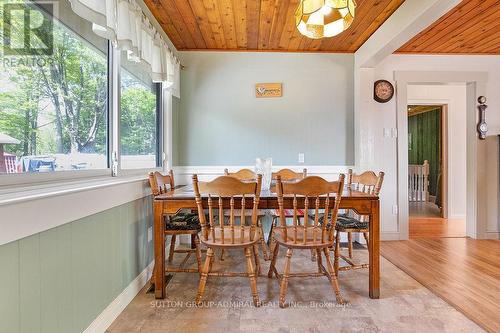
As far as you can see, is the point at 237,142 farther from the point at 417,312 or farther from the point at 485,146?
the point at 485,146

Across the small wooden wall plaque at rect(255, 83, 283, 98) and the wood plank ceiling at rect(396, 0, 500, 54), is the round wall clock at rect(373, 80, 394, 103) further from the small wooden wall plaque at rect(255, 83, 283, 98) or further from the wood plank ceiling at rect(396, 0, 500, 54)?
the small wooden wall plaque at rect(255, 83, 283, 98)

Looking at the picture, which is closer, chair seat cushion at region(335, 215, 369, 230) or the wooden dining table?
the wooden dining table

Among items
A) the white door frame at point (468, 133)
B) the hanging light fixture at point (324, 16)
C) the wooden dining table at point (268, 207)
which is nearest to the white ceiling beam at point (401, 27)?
the white door frame at point (468, 133)

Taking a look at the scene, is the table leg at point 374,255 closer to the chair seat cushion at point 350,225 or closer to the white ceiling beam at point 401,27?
the chair seat cushion at point 350,225

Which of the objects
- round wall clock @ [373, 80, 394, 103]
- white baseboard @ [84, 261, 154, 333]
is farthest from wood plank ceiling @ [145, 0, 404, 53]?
white baseboard @ [84, 261, 154, 333]

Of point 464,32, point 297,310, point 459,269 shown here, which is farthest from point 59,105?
point 464,32

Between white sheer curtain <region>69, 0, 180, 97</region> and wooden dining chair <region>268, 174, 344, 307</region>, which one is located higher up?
white sheer curtain <region>69, 0, 180, 97</region>

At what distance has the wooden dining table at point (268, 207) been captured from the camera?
206cm

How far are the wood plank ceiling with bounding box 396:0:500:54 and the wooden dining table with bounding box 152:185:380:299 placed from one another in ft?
6.52

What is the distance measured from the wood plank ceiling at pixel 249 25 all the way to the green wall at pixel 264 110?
17 cm

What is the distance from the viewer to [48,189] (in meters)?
1.27

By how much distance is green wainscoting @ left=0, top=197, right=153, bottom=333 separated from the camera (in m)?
1.07

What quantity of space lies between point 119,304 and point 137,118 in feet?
4.95

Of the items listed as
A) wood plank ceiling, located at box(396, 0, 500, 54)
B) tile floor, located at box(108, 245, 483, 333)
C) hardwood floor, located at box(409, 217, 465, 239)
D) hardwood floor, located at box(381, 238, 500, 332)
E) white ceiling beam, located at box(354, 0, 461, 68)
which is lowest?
tile floor, located at box(108, 245, 483, 333)
